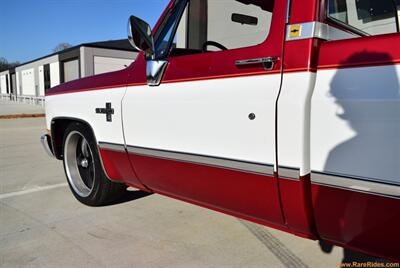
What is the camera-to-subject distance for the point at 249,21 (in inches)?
123

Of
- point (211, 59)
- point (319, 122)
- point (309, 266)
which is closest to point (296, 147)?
point (319, 122)

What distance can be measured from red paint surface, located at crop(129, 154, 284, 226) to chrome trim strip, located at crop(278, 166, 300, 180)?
62 mm

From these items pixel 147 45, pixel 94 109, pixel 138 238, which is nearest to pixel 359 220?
pixel 147 45

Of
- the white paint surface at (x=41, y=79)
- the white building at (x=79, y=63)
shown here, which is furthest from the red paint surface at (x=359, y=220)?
the white paint surface at (x=41, y=79)

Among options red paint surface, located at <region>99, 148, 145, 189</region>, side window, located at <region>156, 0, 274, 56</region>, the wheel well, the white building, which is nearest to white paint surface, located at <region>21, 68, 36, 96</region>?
the white building

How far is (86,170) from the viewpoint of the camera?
4070 mm

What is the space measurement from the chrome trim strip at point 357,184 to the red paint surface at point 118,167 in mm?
1641

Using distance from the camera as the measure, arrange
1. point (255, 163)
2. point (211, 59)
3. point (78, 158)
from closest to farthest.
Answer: point (255, 163) < point (211, 59) < point (78, 158)

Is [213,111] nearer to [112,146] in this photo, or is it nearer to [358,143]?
[358,143]

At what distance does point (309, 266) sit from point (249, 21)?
1.99 metres

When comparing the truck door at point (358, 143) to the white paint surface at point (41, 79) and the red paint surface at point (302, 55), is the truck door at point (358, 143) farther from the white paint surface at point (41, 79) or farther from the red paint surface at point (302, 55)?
the white paint surface at point (41, 79)

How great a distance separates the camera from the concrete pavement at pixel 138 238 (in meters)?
2.63

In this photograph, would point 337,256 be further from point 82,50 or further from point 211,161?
point 82,50

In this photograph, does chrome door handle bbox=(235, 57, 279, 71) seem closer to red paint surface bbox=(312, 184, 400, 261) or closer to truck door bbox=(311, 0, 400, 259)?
truck door bbox=(311, 0, 400, 259)
